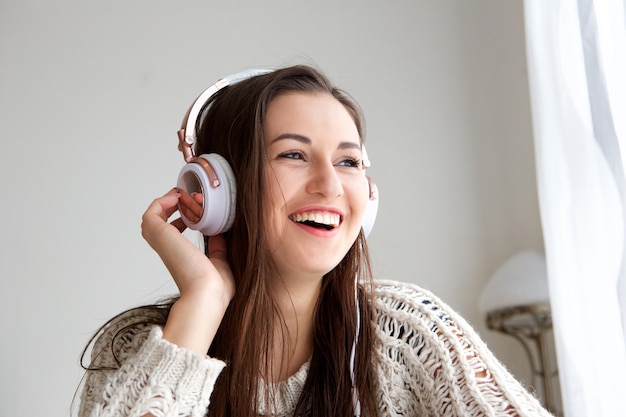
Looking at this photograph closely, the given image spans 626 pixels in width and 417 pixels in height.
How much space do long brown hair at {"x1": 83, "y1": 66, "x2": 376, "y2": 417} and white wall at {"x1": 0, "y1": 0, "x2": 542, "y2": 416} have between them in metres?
1.05

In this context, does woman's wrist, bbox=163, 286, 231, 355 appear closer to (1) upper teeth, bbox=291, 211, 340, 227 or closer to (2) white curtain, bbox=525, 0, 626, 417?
(1) upper teeth, bbox=291, 211, 340, 227

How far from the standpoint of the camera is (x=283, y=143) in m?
1.24

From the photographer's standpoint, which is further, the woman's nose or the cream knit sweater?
the woman's nose

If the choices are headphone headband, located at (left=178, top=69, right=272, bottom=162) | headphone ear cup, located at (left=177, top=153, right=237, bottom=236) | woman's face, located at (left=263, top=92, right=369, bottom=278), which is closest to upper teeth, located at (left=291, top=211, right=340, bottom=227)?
woman's face, located at (left=263, top=92, right=369, bottom=278)

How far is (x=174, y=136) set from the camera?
7.98 feet

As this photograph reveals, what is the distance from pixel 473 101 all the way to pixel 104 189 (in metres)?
1.26

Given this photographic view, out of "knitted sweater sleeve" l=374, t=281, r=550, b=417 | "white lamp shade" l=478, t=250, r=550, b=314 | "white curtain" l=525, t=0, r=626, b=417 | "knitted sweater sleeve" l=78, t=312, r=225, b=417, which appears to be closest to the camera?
"knitted sweater sleeve" l=78, t=312, r=225, b=417

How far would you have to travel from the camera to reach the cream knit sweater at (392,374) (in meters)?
1.07

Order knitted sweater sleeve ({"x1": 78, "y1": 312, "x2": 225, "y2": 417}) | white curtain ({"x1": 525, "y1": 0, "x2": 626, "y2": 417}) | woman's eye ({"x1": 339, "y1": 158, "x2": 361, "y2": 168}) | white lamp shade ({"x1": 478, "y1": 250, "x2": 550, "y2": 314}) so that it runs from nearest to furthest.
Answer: knitted sweater sleeve ({"x1": 78, "y1": 312, "x2": 225, "y2": 417}) → woman's eye ({"x1": 339, "y1": 158, "x2": 361, "y2": 168}) → white curtain ({"x1": 525, "y1": 0, "x2": 626, "y2": 417}) → white lamp shade ({"x1": 478, "y1": 250, "x2": 550, "y2": 314})

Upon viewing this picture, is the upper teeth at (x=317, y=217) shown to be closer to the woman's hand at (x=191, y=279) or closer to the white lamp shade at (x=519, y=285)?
the woman's hand at (x=191, y=279)

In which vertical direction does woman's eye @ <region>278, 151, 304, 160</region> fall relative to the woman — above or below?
above

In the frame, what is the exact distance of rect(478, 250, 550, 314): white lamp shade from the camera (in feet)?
6.98

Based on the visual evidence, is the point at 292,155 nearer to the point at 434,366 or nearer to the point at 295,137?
the point at 295,137

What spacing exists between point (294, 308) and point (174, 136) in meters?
1.25
